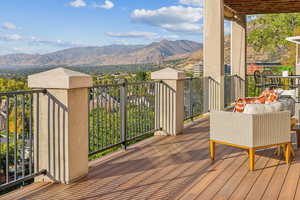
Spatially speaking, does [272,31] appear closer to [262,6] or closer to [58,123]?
[262,6]

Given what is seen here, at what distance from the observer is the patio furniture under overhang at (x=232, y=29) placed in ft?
27.2

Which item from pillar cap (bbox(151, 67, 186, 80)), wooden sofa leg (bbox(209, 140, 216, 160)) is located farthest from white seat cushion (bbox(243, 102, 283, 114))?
pillar cap (bbox(151, 67, 186, 80))

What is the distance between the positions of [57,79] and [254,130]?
6.97ft

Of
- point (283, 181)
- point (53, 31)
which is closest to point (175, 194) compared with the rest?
point (283, 181)

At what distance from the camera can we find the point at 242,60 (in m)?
10.7

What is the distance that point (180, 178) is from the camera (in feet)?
11.5

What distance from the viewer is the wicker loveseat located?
12.1ft

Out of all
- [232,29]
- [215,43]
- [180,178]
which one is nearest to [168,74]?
[180,178]

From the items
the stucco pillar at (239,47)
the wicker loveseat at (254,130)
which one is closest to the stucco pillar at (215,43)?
the stucco pillar at (239,47)

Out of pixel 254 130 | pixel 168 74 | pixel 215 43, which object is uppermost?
pixel 215 43

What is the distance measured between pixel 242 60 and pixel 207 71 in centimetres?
276

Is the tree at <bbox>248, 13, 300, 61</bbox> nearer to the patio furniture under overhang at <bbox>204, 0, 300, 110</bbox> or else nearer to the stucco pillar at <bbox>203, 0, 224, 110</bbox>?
the patio furniture under overhang at <bbox>204, 0, 300, 110</bbox>

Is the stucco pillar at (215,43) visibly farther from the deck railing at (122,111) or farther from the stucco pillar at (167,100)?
the deck railing at (122,111)

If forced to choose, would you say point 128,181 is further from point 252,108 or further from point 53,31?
point 53,31
